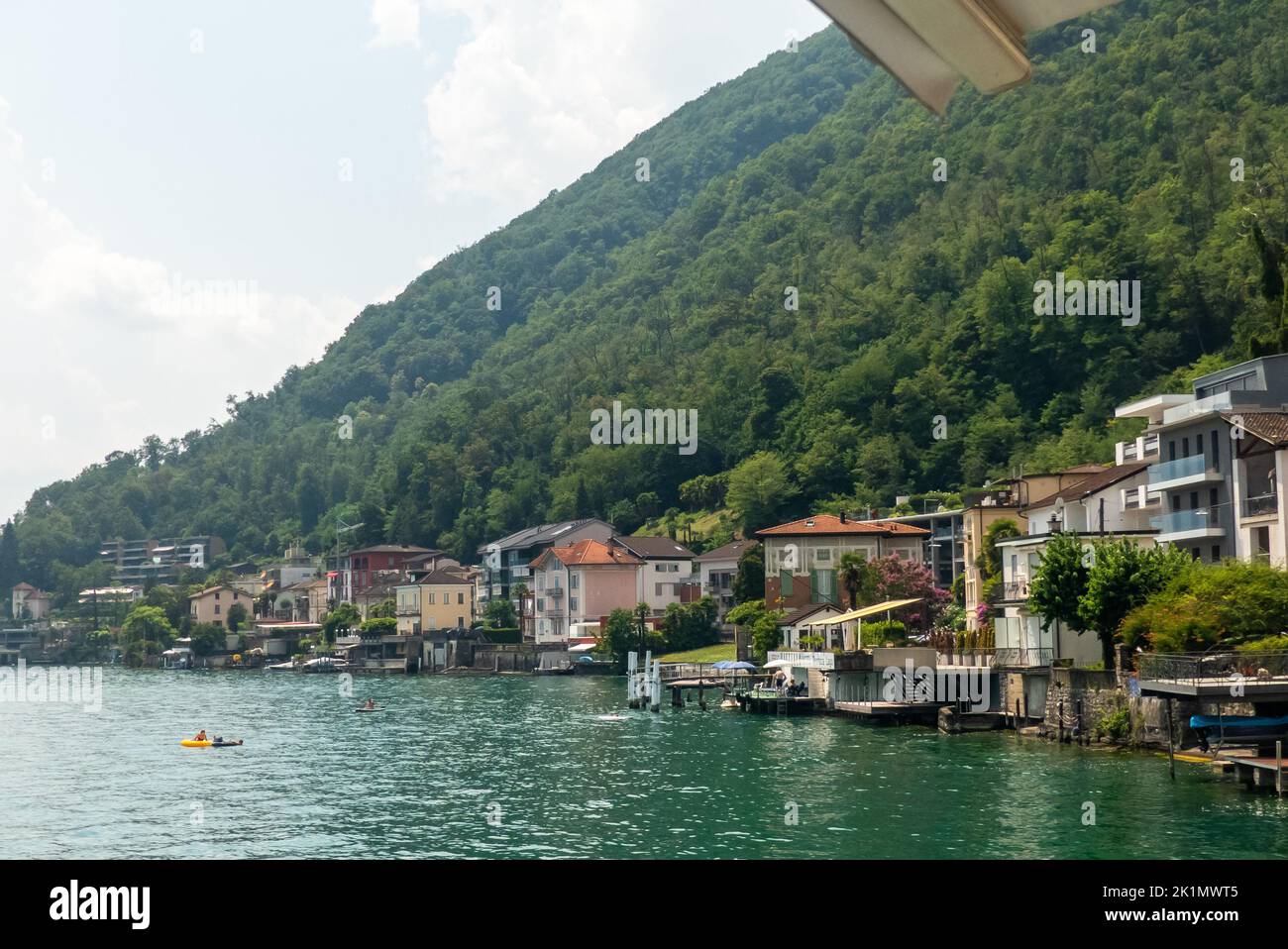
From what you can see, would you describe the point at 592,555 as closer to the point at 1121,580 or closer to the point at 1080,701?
the point at 1080,701

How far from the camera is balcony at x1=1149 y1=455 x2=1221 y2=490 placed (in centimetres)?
4969

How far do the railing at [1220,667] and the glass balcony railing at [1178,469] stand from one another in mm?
13615

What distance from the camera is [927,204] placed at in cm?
15550

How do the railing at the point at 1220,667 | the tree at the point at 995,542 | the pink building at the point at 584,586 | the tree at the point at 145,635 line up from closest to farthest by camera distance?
→ 1. the railing at the point at 1220,667
2. the tree at the point at 995,542
3. the pink building at the point at 584,586
4. the tree at the point at 145,635

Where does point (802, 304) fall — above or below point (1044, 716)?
above

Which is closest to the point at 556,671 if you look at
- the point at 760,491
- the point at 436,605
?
the point at 760,491

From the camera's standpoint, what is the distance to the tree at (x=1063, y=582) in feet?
164

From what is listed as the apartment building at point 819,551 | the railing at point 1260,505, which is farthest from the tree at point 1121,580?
the apartment building at point 819,551

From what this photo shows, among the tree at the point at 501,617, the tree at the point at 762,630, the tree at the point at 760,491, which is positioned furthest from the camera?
the tree at the point at 501,617

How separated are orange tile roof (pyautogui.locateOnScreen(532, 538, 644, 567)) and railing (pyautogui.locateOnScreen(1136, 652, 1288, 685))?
86940mm

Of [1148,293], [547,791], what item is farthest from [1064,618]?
[1148,293]

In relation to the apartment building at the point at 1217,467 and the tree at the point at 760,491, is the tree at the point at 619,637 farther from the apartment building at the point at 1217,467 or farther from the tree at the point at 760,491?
the apartment building at the point at 1217,467

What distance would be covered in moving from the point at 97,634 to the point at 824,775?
156095 mm

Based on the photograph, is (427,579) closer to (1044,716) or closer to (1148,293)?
(1148,293)
